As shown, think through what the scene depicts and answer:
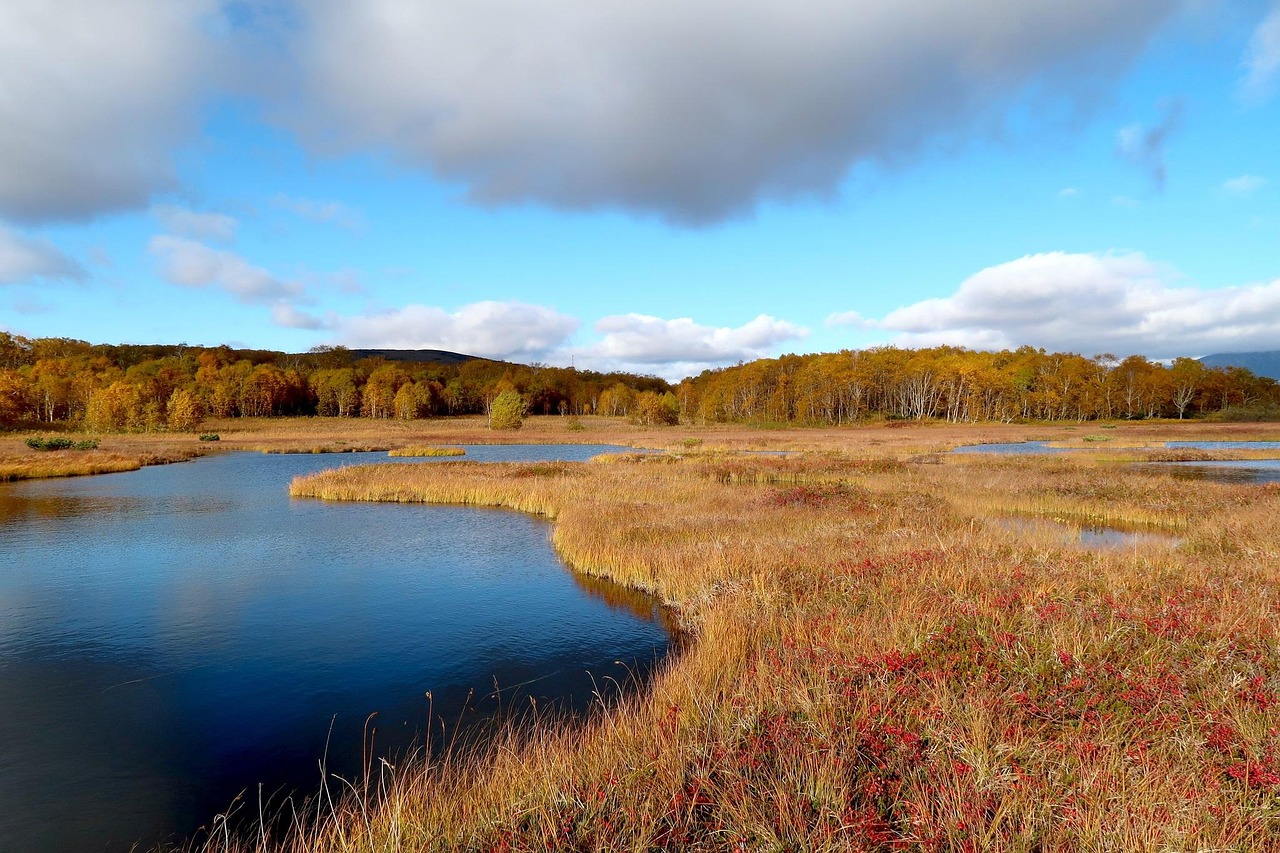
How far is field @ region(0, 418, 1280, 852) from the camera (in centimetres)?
501

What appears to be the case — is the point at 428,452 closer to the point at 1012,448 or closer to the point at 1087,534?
the point at 1087,534

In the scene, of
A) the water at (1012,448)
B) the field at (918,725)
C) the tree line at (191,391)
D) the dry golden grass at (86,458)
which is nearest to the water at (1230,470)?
the water at (1012,448)

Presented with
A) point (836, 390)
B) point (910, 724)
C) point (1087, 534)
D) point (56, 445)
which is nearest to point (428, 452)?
point (56, 445)

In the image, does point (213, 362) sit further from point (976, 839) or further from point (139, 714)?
point (976, 839)

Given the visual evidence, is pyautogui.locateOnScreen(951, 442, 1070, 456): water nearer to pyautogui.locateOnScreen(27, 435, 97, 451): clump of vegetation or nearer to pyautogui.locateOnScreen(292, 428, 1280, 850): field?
pyautogui.locateOnScreen(292, 428, 1280, 850): field

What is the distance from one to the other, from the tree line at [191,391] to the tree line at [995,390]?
32.3 metres

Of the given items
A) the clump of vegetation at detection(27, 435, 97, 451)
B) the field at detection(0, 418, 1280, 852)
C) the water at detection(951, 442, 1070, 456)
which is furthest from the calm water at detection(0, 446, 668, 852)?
the water at detection(951, 442, 1070, 456)

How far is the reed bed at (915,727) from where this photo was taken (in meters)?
5.00

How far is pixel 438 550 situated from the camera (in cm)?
2153

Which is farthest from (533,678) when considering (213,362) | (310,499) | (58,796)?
(213,362)

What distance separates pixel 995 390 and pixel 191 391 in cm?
16064

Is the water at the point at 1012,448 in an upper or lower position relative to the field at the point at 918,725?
lower

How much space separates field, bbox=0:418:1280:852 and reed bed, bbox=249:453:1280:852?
33 mm

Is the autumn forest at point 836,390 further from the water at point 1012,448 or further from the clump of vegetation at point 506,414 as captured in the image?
the water at point 1012,448
